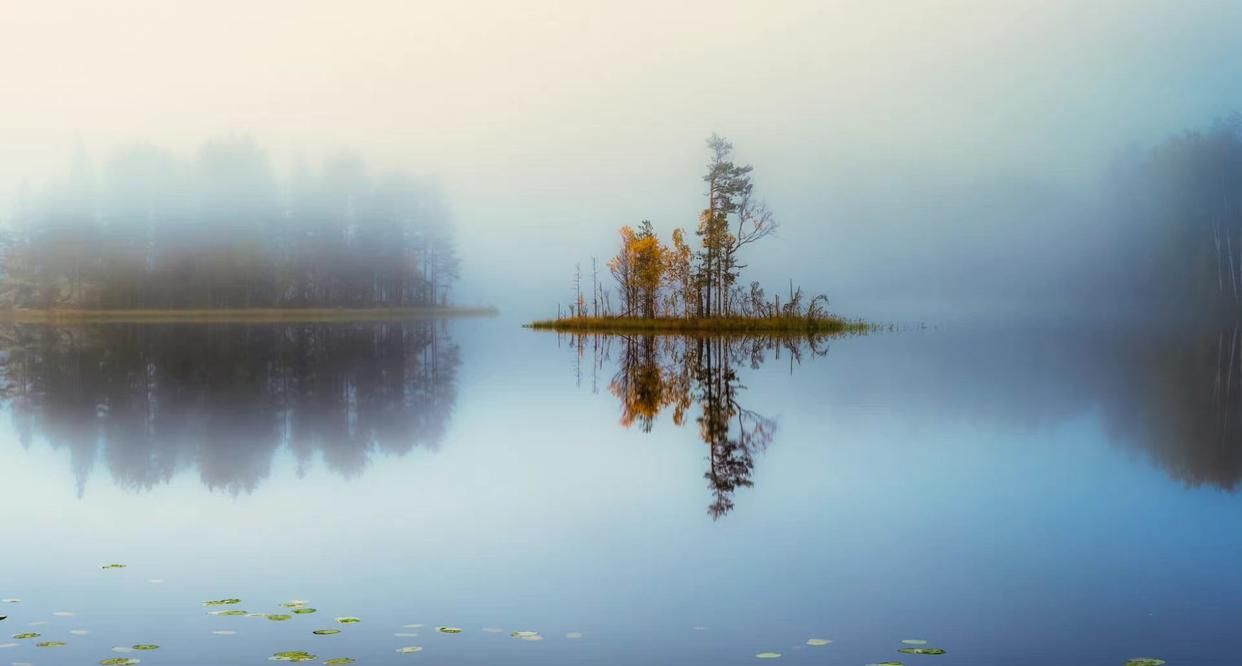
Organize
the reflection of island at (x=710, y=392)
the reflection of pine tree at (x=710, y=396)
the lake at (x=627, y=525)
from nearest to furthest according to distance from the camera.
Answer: the lake at (x=627, y=525) < the reflection of pine tree at (x=710, y=396) < the reflection of island at (x=710, y=392)

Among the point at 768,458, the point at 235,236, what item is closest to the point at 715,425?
the point at 768,458

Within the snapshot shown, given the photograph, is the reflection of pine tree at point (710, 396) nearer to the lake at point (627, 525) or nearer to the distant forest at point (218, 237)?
the lake at point (627, 525)

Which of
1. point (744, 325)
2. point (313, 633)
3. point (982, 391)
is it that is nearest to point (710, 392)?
point (982, 391)

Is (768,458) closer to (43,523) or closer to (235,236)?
(43,523)

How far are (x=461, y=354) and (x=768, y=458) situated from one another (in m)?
28.0

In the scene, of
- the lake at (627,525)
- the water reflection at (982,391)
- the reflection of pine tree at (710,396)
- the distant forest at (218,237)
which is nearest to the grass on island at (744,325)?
the reflection of pine tree at (710,396)

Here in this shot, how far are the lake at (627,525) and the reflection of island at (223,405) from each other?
0.44ft

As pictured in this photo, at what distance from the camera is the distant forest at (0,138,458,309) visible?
308ft

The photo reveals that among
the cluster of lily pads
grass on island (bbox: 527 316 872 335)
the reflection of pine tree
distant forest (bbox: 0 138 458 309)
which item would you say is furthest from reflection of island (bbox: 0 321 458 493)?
distant forest (bbox: 0 138 458 309)

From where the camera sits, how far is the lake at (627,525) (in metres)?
7.53

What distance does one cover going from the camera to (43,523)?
11.2 metres

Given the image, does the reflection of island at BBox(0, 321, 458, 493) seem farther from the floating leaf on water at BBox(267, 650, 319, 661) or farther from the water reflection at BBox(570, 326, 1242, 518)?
the floating leaf on water at BBox(267, 650, 319, 661)

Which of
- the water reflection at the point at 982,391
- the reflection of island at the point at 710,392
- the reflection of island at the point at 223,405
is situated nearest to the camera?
the reflection of island at the point at 710,392

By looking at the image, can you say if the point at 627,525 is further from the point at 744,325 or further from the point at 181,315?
the point at 181,315
